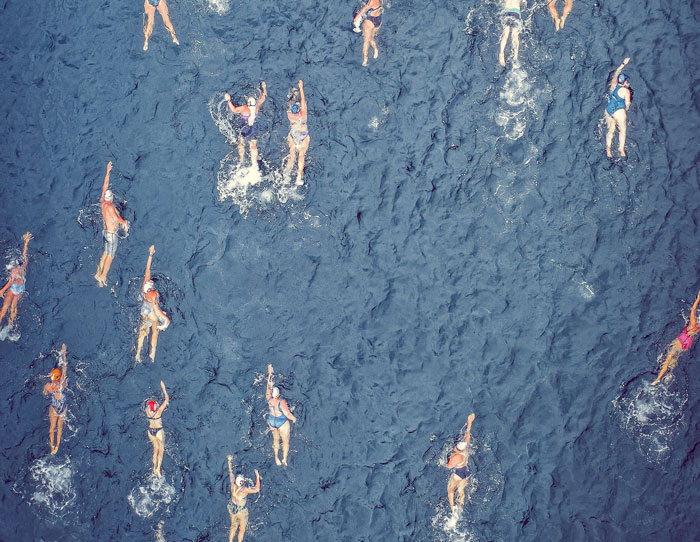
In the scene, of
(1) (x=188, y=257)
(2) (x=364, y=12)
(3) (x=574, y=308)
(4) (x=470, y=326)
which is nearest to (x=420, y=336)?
(4) (x=470, y=326)

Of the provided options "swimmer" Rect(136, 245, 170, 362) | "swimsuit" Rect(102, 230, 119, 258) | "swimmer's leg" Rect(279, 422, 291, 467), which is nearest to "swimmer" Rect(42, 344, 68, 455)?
"swimmer" Rect(136, 245, 170, 362)

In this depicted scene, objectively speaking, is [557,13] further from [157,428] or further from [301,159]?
[157,428]

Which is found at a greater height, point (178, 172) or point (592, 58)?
point (592, 58)

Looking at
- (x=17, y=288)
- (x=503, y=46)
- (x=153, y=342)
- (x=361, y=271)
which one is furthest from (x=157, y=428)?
(x=503, y=46)

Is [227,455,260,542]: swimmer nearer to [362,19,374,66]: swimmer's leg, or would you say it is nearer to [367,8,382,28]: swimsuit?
[362,19,374,66]: swimmer's leg

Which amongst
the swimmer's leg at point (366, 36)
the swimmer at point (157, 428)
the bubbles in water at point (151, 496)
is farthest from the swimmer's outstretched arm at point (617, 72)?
the bubbles in water at point (151, 496)

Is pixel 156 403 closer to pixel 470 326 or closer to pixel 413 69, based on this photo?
pixel 470 326
